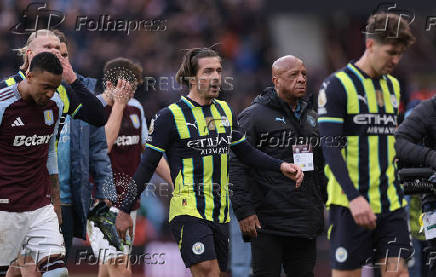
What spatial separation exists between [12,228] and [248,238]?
1942 millimetres

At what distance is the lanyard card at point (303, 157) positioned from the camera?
7.28 metres

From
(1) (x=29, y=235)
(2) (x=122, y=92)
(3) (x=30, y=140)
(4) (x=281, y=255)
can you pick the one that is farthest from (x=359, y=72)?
(2) (x=122, y=92)

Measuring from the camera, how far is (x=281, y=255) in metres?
7.23

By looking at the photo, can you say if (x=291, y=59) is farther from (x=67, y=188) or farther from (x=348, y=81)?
(x=67, y=188)

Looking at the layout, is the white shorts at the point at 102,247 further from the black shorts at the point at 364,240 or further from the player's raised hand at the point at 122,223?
the black shorts at the point at 364,240

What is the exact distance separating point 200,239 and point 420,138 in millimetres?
1917

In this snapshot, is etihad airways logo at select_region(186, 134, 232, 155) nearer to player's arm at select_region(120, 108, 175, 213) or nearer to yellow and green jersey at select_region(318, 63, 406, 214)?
player's arm at select_region(120, 108, 175, 213)

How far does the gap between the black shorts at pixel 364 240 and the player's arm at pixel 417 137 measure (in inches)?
30.3

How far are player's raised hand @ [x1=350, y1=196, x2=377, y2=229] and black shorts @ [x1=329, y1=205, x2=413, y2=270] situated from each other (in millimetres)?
202

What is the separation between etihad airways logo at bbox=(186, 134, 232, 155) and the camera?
675 cm

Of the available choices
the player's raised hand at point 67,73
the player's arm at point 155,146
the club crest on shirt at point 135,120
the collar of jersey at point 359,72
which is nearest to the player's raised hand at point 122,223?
the player's arm at point 155,146
